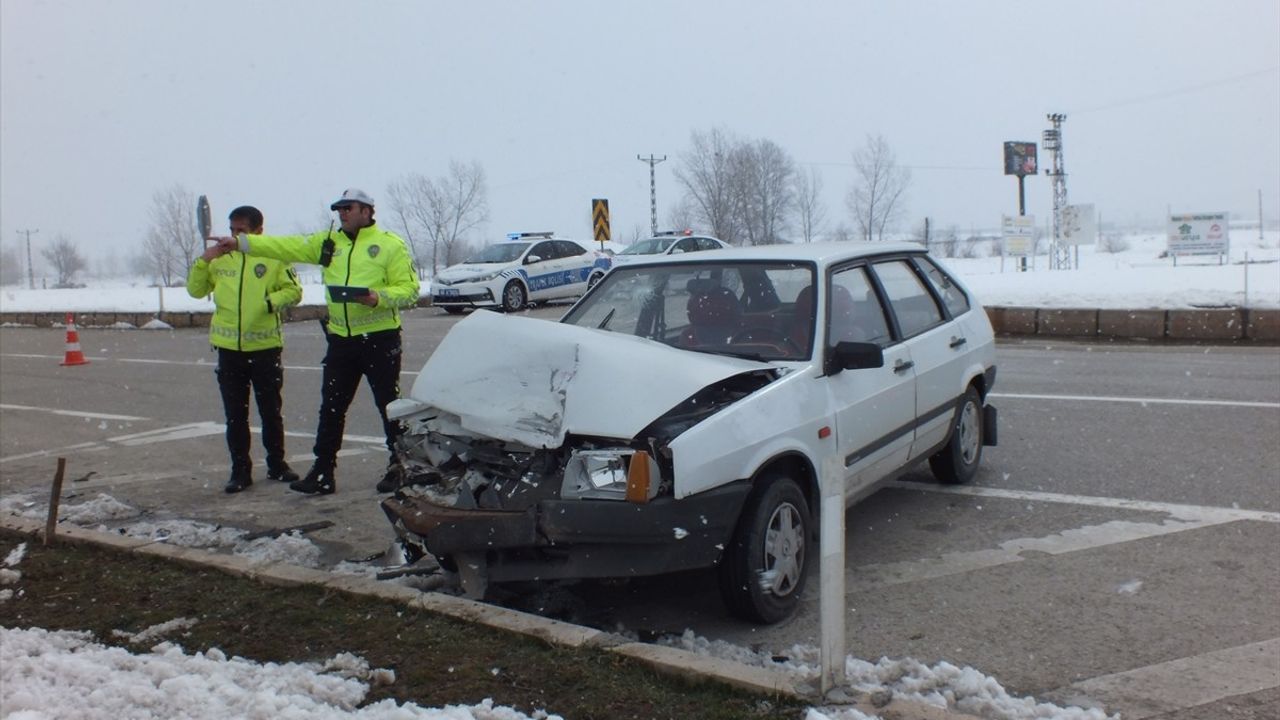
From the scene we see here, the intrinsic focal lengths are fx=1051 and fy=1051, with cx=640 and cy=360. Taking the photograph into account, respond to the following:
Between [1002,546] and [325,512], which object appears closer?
[1002,546]

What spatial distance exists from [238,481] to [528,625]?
3.77 m

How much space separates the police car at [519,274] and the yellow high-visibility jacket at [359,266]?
52.2 feet

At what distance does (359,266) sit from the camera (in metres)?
6.36

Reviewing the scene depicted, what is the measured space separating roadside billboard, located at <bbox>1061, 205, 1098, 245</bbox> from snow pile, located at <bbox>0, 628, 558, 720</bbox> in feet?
138

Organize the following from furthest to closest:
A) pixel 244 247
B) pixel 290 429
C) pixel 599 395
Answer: pixel 290 429 < pixel 244 247 < pixel 599 395

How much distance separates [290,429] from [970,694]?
7.25 meters

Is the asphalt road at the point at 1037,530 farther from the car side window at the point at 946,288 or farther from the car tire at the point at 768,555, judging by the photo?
the car side window at the point at 946,288

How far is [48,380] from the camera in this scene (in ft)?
46.0

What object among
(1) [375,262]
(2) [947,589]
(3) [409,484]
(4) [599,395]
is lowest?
(2) [947,589]

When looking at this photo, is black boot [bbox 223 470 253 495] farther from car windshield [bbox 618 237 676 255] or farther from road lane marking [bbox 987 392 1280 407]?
car windshield [bbox 618 237 676 255]

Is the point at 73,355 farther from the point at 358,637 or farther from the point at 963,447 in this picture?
the point at 963,447

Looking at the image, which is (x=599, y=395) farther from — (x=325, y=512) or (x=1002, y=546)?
(x=325, y=512)

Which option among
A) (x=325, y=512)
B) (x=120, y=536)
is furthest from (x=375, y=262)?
(x=120, y=536)

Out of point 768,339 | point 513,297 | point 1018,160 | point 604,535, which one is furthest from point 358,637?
point 1018,160
